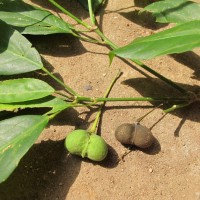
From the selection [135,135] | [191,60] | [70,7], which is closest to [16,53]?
[70,7]

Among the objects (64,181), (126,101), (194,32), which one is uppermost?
(194,32)

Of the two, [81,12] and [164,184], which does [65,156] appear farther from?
[81,12]

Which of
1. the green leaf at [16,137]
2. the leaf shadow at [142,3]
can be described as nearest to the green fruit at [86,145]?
the green leaf at [16,137]

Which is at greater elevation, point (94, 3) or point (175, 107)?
point (94, 3)

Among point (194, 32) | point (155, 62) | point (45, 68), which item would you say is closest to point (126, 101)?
point (155, 62)

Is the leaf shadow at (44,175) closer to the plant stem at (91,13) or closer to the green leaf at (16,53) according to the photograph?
the green leaf at (16,53)

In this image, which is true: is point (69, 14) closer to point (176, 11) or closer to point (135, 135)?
point (176, 11)

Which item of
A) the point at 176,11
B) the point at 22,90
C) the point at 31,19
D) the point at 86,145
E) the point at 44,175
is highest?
the point at 176,11
